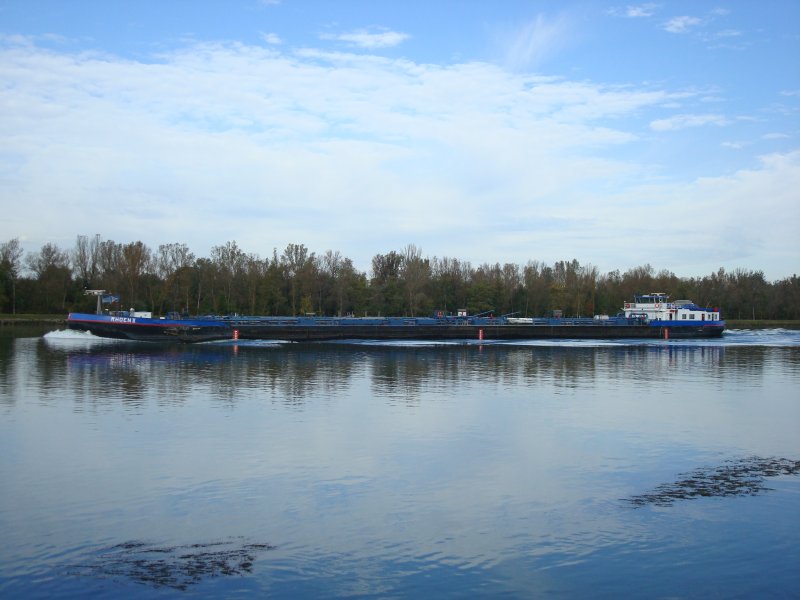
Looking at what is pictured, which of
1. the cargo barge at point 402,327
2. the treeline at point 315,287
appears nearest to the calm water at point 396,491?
the cargo barge at point 402,327

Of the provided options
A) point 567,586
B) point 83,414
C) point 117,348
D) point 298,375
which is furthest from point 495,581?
point 117,348

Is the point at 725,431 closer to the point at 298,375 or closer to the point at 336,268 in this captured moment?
the point at 298,375

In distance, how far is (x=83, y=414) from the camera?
2745cm

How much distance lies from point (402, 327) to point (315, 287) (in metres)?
40.6

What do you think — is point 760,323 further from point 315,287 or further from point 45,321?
point 45,321

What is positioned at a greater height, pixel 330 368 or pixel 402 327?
pixel 402 327

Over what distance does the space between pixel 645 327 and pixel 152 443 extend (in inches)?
2909

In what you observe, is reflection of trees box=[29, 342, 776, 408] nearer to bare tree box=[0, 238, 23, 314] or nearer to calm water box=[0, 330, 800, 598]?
calm water box=[0, 330, 800, 598]

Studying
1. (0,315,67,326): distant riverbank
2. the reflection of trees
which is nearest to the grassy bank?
the reflection of trees

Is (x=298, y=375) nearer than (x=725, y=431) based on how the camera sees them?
No

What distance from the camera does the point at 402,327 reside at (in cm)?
8344

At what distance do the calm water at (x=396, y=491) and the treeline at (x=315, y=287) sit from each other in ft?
260

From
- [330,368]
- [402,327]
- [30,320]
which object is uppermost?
[402,327]

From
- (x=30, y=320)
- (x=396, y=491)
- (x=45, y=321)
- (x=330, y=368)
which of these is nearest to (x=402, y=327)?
(x=330, y=368)
